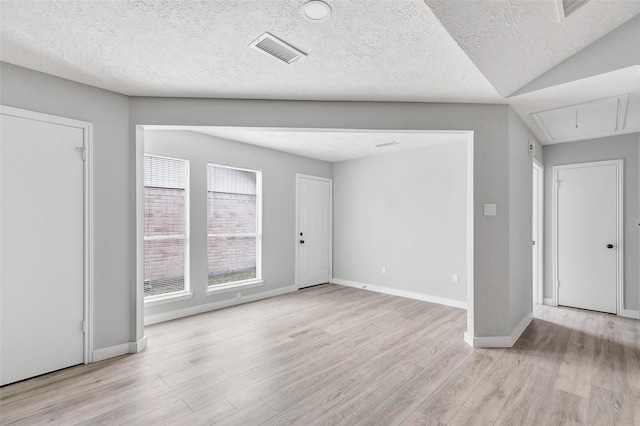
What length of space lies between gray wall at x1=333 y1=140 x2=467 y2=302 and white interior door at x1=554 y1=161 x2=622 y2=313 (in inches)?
56.1

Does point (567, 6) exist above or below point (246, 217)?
above

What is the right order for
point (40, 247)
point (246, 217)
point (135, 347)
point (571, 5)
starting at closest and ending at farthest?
point (571, 5), point (40, 247), point (135, 347), point (246, 217)

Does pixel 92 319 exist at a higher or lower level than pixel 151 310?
higher

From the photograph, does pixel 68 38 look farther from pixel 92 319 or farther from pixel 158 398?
pixel 158 398

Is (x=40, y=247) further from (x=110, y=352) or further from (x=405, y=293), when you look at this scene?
(x=405, y=293)

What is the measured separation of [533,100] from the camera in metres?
3.01

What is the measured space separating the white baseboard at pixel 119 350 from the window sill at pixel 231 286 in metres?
1.37

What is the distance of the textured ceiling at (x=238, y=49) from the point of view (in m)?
1.81

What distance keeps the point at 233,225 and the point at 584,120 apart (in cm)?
473

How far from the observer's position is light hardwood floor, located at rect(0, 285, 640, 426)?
2.10 metres

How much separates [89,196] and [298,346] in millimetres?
2437

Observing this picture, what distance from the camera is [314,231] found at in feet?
20.2

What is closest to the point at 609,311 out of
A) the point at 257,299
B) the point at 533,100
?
the point at 533,100

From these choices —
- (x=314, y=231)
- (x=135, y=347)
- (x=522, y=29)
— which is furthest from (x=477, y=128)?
(x=135, y=347)
